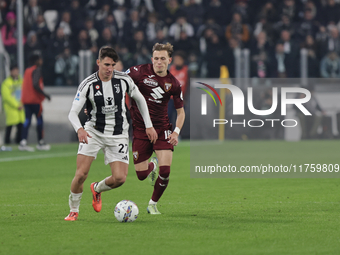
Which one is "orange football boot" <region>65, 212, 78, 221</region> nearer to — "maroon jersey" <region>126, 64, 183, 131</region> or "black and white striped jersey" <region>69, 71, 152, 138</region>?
"black and white striped jersey" <region>69, 71, 152, 138</region>

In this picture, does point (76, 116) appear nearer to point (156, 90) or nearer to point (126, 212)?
point (126, 212)

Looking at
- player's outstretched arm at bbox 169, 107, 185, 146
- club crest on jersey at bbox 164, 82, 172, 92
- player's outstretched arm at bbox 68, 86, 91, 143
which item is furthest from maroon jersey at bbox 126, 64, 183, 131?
player's outstretched arm at bbox 68, 86, 91, 143

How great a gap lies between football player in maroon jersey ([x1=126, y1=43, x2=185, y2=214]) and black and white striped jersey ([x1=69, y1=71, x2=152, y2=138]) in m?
0.62

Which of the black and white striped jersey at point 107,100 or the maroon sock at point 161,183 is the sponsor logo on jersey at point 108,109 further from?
the maroon sock at point 161,183

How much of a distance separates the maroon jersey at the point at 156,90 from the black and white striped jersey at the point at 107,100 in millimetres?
629

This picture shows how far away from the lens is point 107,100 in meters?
6.24

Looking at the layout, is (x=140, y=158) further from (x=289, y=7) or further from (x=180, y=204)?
(x=289, y=7)

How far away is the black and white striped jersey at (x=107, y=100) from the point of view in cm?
618

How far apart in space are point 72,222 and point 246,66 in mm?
12888

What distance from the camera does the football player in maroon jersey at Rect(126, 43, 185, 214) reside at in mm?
6805

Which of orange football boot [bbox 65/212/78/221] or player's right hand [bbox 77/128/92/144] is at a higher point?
player's right hand [bbox 77/128/92/144]

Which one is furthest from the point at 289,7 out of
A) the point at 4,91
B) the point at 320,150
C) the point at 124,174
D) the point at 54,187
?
the point at 124,174

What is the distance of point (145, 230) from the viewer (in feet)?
18.4

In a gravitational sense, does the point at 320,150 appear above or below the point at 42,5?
below
